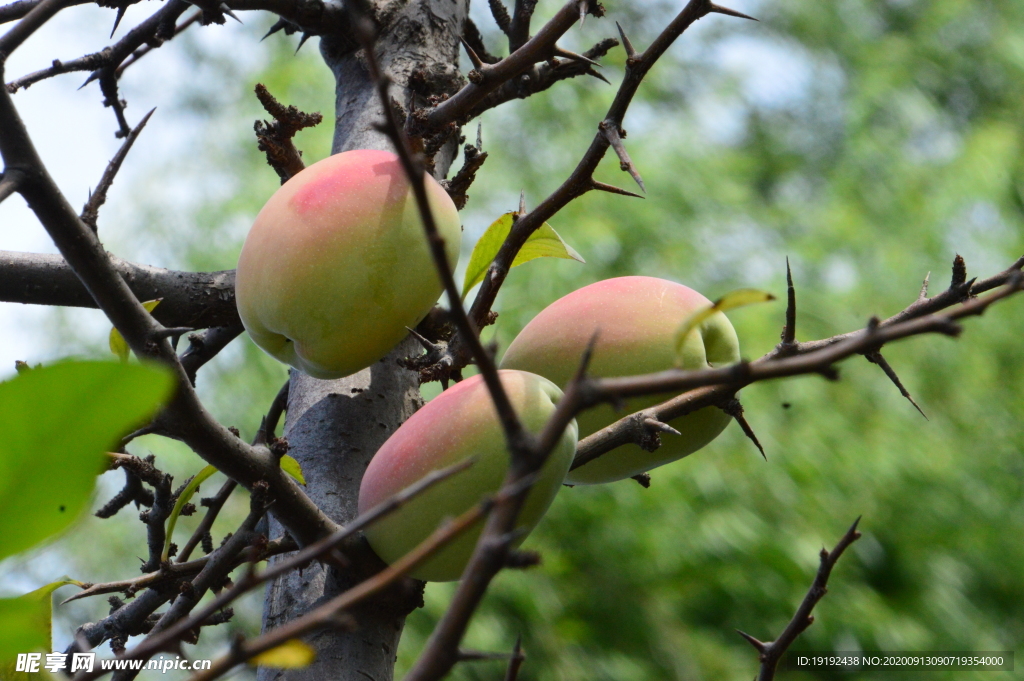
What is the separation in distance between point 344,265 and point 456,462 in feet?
0.50

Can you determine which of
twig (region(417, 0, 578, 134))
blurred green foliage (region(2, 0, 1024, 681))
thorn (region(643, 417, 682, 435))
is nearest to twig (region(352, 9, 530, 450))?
thorn (region(643, 417, 682, 435))

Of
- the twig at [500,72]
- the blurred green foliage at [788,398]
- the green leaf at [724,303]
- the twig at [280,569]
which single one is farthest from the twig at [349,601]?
the blurred green foliage at [788,398]

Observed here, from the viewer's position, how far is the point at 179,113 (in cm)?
402

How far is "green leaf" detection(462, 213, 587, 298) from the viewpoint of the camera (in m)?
0.60

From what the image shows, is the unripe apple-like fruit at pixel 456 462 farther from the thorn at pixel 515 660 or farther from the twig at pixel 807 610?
the twig at pixel 807 610

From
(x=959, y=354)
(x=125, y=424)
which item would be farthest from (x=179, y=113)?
(x=125, y=424)

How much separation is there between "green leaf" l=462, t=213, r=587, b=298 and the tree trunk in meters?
0.11

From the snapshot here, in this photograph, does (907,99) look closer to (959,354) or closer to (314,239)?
(959,354)

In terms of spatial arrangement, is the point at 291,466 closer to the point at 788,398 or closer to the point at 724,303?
the point at 724,303

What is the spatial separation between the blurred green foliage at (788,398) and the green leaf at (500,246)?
56.6 inches

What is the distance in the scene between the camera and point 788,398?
2375 millimetres

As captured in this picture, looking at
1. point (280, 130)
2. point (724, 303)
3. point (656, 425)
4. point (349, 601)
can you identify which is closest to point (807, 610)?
point (656, 425)

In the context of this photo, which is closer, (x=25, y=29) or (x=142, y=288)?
(x=25, y=29)

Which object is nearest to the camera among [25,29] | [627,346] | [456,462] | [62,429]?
[62,429]
